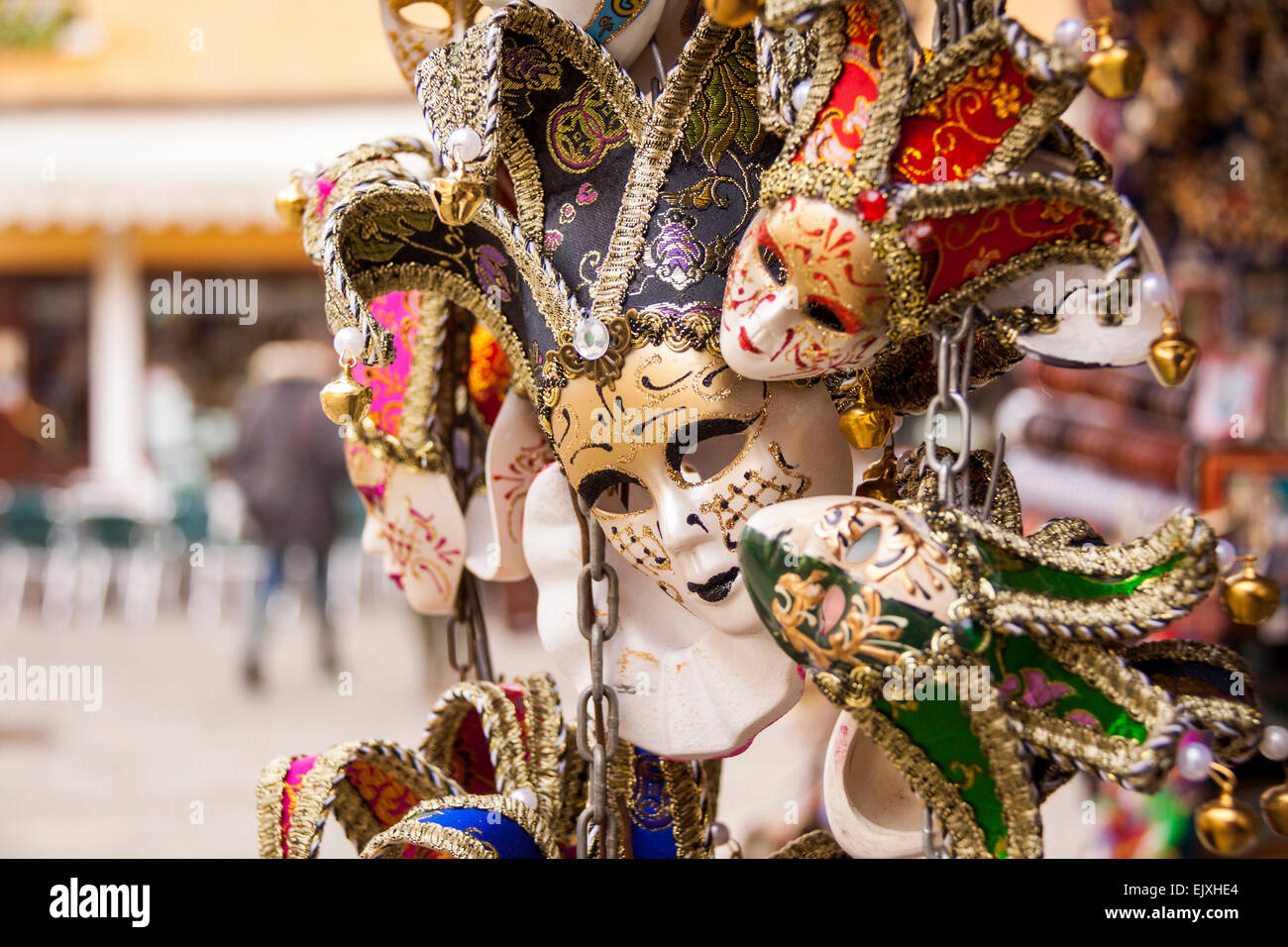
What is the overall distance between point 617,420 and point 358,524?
5378mm

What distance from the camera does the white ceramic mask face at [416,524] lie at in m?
1.15

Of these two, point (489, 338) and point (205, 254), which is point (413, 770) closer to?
point (489, 338)

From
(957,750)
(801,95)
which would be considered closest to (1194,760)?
(957,750)

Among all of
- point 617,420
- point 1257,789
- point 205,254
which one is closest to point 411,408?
point 617,420

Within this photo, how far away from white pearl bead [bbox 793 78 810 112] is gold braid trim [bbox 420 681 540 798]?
59 centimetres

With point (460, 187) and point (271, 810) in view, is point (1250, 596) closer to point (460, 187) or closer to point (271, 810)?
point (460, 187)

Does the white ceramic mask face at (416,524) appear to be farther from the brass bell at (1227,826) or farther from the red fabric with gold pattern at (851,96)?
the brass bell at (1227,826)

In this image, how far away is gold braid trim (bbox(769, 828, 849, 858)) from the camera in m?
1.08

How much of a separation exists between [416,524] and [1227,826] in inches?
28.3

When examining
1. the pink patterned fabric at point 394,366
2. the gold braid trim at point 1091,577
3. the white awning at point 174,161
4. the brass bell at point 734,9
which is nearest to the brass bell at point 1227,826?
the gold braid trim at point 1091,577

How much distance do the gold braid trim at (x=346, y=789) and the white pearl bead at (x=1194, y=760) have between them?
2.06 ft

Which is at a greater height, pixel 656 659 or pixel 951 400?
pixel 951 400

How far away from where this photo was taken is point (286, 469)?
4531mm
